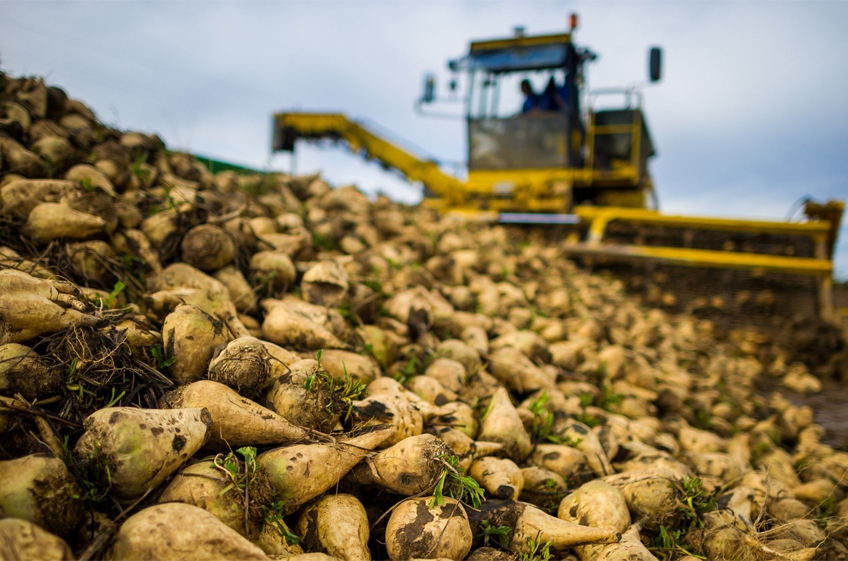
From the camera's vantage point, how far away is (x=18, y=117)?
108 inches

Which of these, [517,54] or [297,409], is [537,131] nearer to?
[517,54]

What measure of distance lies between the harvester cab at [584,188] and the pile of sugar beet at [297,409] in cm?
287

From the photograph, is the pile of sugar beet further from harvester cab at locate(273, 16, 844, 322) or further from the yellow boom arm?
the yellow boom arm

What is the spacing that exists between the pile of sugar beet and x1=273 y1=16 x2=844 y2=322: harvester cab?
2.87m

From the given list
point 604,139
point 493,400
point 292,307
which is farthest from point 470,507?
point 604,139

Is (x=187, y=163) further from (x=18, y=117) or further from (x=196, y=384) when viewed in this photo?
(x=196, y=384)

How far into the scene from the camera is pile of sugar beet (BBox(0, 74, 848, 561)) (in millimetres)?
1427

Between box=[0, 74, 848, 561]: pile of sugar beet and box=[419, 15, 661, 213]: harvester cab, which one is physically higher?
box=[419, 15, 661, 213]: harvester cab

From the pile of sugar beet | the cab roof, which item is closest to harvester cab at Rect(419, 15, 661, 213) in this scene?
the cab roof

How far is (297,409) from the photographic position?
1792 millimetres

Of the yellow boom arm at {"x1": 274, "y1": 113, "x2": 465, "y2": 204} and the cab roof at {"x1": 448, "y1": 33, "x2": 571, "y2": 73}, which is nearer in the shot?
the cab roof at {"x1": 448, "y1": 33, "x2": 571, "y2": 73}

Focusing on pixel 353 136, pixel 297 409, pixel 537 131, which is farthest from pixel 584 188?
pixel 297 409

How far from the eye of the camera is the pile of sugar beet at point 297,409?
1427 millimetres

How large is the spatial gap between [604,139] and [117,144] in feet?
26.6
